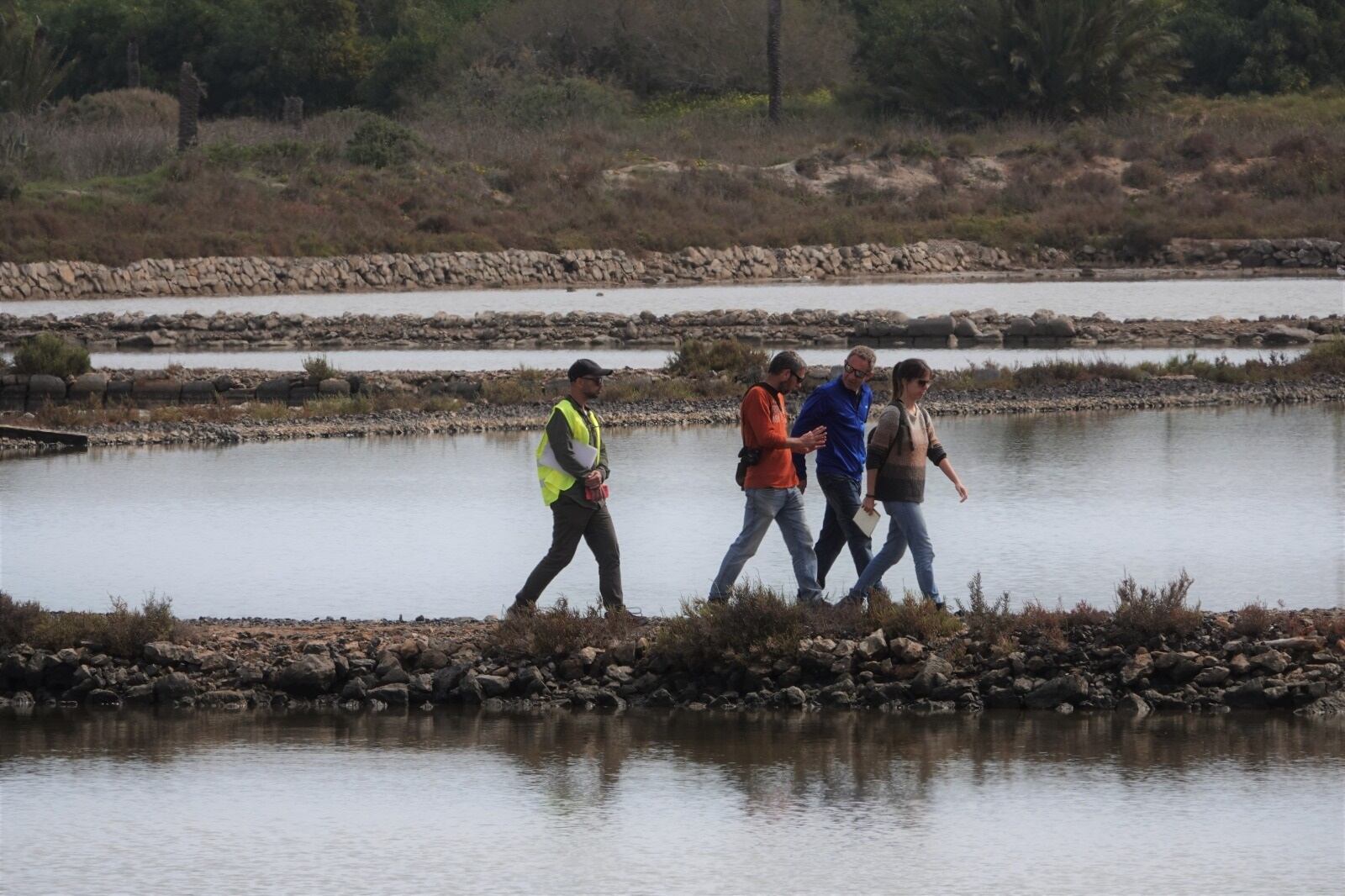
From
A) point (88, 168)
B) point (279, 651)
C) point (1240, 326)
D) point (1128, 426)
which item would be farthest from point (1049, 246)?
point (279, 651)

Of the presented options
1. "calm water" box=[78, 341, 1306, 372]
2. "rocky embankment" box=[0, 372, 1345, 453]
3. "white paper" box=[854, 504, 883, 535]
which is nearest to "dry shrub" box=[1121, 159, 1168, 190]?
"calm water" box=[78, 341, 1306, 372]

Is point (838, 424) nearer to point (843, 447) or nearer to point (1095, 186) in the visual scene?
point (843, 447)

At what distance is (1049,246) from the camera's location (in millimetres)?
60125

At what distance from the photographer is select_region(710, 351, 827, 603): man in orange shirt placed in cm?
1198

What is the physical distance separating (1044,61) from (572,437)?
2564 inches

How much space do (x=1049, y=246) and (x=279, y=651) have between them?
166 ft

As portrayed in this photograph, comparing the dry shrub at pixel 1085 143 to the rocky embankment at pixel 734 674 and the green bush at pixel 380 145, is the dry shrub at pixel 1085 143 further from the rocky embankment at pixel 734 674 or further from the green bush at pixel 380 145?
the rocky embankment at pixel 734 674

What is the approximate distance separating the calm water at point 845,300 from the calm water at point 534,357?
278 inches

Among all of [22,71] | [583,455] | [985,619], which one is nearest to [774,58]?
[22,71]

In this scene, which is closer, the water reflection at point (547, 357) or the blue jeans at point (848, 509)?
the blue jeans at point (848, 509)

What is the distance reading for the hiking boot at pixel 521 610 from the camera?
1173 cm

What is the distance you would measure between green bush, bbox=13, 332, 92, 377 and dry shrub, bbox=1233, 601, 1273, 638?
73.6 feet

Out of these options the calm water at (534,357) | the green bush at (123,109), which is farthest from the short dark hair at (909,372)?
the green bush at (123,109)

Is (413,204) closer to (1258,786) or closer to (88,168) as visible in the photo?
(88,168)
